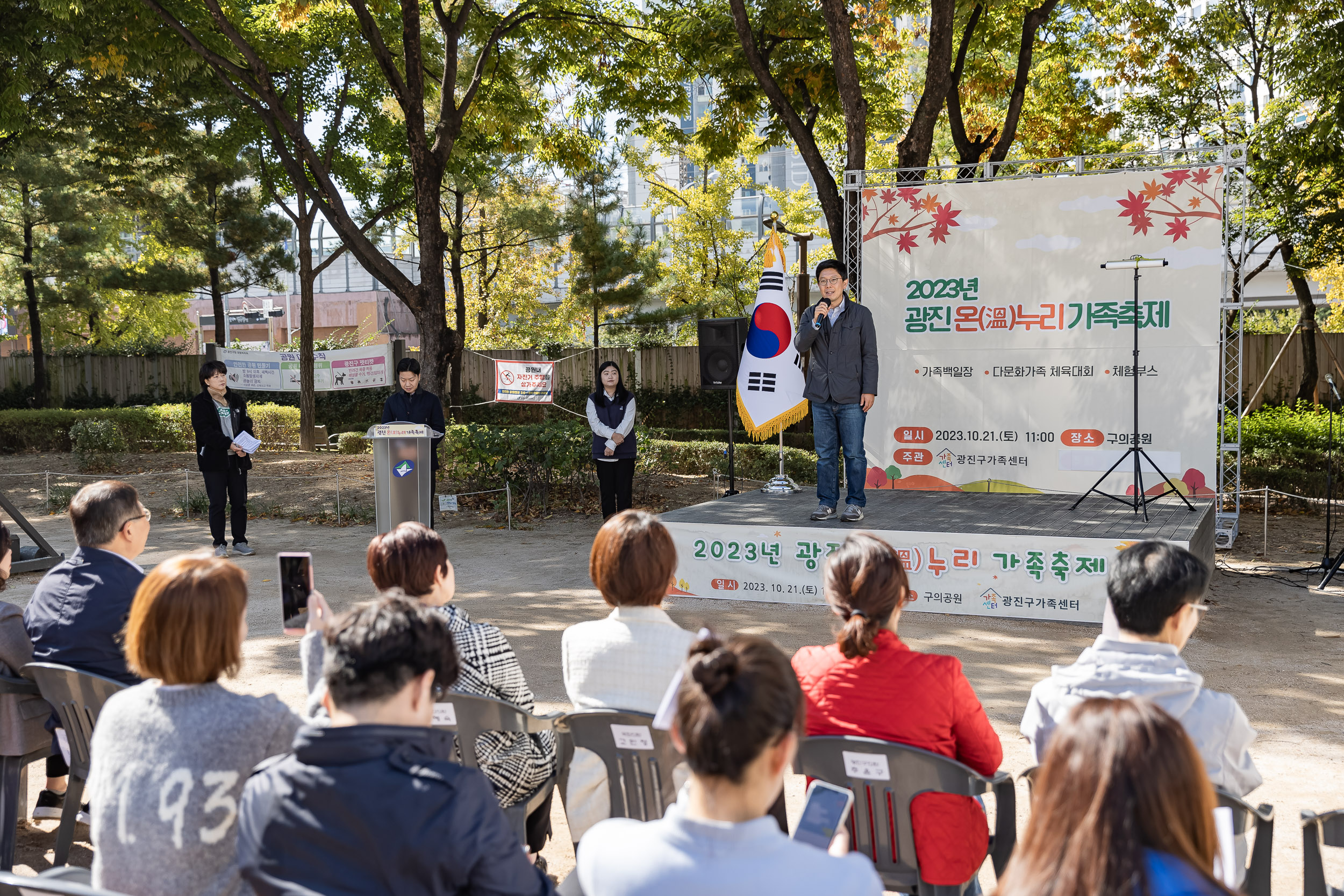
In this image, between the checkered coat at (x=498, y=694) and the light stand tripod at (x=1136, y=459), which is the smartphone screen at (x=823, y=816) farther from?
the light stand tripod at (x=1136, y=459)

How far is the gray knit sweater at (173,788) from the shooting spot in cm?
198

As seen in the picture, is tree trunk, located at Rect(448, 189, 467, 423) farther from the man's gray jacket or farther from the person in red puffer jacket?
the person in red puffer jacket

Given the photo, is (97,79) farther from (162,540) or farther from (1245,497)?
(1245,497)

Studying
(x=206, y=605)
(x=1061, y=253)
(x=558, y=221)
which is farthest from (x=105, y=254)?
(x=206, y=605)

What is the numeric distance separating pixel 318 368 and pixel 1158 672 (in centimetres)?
1451

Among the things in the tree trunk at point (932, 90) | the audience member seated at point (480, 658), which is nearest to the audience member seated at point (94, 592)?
the audience member seated at point (480, 658)

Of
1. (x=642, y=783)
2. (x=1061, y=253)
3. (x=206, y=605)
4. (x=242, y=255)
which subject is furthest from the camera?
(x=242, y=255)

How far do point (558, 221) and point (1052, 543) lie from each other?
1517cm

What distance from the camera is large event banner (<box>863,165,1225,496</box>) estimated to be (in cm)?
849

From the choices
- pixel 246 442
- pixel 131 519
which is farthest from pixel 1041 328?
pixel 131 519

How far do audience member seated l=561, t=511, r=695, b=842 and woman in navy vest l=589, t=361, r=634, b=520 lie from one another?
20.5 ft

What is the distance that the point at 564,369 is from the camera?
72.2 feet

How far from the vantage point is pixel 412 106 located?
1090 centimetres

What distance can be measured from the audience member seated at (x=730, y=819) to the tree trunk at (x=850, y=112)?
8057 mm
